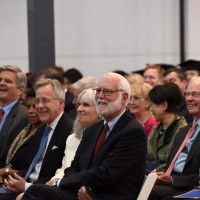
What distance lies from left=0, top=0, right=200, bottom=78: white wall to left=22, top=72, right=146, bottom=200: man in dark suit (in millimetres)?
8768

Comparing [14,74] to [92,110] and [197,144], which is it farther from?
[197,144]

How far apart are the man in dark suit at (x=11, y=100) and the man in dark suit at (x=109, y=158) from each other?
1917 mm

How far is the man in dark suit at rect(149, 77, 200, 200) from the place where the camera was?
8.66 metres

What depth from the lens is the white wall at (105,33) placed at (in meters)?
17.4

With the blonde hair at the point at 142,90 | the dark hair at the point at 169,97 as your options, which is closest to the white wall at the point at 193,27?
the blonde hair at the point at 142,90

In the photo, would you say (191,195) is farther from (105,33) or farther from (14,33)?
(14,33)

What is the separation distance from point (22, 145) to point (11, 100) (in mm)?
1026

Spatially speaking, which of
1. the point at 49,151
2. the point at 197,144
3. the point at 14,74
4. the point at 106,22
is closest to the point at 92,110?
the point at 49,151

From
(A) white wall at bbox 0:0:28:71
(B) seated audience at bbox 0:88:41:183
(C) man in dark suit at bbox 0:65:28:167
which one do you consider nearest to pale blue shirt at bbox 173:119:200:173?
(B) seated audience at bbox 0:88:41:183

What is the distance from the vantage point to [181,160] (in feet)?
29.2

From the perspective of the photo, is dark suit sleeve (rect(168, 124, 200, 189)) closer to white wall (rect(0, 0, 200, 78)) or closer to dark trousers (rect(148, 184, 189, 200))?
dark trousers (rect(148, 184, 189, 200))

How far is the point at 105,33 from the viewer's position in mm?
17516

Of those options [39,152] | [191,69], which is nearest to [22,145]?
[39,152]

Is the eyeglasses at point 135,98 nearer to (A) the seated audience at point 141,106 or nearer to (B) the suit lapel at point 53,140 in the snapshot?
(A) the seated audience at point 141,106
